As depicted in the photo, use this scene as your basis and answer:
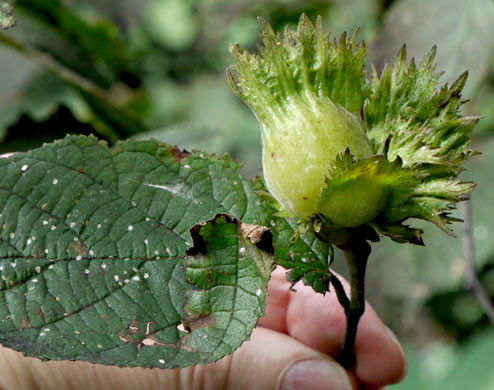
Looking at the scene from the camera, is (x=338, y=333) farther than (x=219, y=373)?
Yes

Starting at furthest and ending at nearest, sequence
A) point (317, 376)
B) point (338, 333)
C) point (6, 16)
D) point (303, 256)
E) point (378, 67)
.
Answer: point (378, 67) → point (338, 333) → point (317, 376) → point (303, 256) → point (6, 16)

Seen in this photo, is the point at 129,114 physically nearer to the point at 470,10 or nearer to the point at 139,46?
the point at 470,10

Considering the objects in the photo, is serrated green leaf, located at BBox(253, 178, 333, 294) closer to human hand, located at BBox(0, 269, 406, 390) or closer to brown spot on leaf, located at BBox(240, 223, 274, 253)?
brown spot on leaf, located at BBox(240, 223, 274, 253)

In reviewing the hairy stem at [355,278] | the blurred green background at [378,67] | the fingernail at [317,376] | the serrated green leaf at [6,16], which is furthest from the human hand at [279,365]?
the serrated green leaf at [6,16]

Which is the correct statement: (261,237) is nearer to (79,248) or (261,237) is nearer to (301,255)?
(301,255)

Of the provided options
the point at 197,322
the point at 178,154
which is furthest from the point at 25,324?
the point at 178,154

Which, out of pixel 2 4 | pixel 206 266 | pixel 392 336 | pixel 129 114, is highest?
pixel 129 114

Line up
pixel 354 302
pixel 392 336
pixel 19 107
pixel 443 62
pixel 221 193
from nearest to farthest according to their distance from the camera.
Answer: pixel 354 302
pixel 221 193
pixel 392 336
pixel 443 62
pixel 19 107

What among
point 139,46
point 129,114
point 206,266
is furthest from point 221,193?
point 139,46
